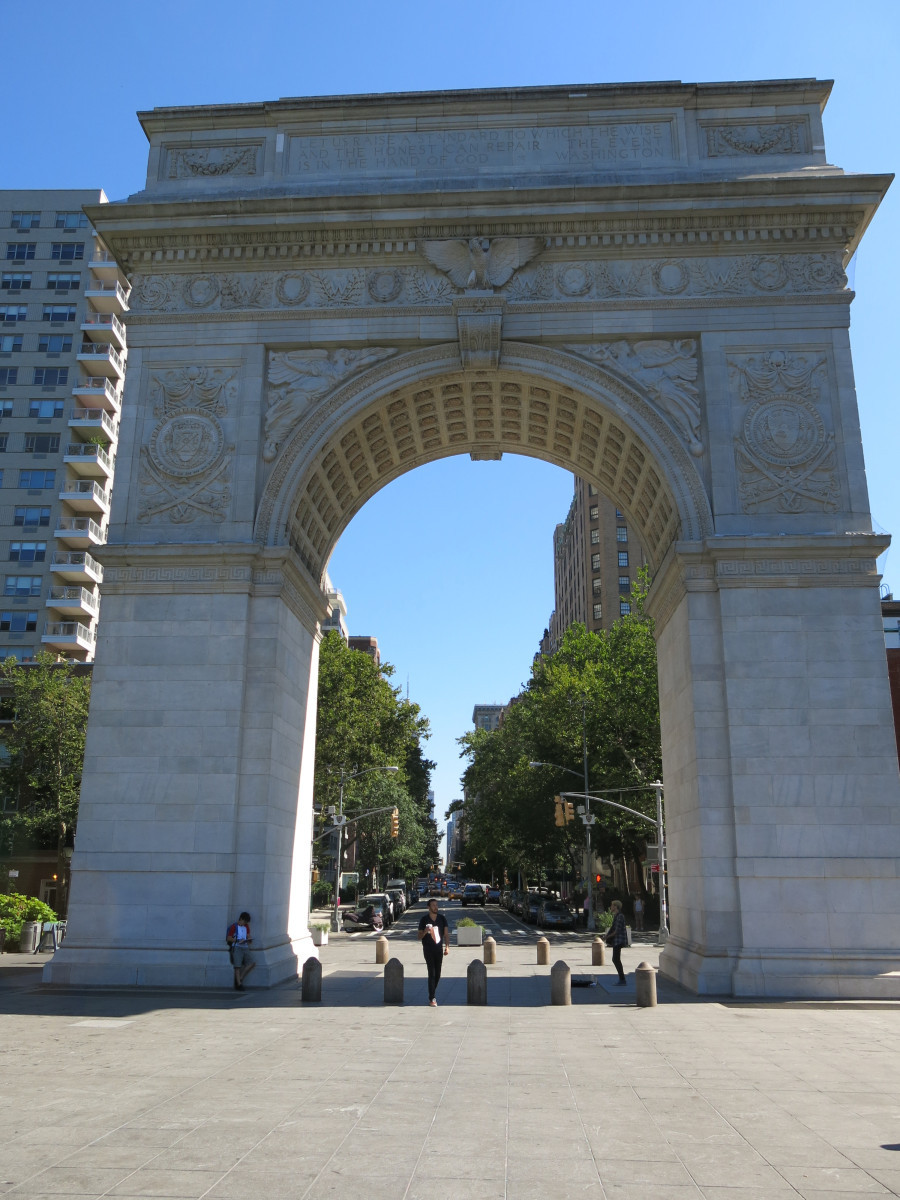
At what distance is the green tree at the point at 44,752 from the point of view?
164ft

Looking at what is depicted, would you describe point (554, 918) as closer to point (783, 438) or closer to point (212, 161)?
point (783, 438)

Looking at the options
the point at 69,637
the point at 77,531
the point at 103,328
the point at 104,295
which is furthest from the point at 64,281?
the point at 69,637

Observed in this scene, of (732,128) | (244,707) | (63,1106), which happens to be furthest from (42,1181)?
(732,128)

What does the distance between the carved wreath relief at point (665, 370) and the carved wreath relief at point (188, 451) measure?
365 inches

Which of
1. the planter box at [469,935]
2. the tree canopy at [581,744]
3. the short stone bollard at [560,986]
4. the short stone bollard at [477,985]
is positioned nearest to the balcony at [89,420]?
the tree canopy at [581,744]

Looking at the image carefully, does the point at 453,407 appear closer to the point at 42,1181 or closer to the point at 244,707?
the point at 244,707

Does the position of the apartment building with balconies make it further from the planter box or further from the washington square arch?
the washington square arch

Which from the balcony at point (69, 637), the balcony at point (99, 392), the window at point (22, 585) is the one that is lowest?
the balcony at point (69, 637)

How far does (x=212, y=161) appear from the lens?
26516 millimetres

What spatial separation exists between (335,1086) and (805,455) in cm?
1825

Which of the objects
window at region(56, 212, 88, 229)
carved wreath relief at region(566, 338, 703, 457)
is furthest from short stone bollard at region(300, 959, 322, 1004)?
window at region(56, 212, 88, 229)

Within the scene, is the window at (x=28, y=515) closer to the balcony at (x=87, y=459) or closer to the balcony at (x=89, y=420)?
the balcony at (x=87, y=459)

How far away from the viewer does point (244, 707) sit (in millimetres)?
22484

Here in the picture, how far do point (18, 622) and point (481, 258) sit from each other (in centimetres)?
5164
